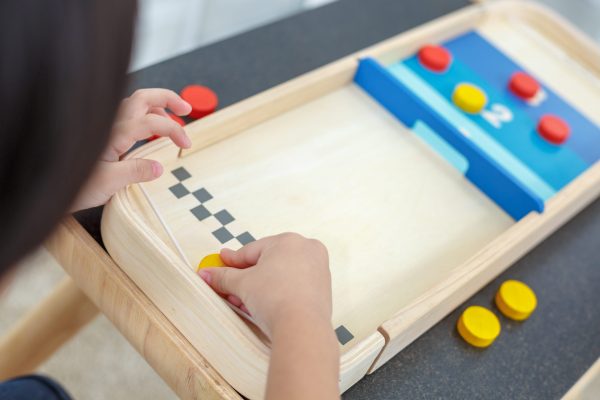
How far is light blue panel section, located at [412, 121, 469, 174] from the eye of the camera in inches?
34.4

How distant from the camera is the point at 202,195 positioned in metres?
0.72

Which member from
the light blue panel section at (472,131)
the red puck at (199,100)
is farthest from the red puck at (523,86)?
the red puck at (199,100)

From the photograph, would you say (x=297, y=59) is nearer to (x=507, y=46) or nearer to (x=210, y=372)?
(x=507, y=46)

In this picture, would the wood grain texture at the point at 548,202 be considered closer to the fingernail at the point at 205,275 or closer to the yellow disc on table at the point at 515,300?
the yellow disc on table at the point at 515,300

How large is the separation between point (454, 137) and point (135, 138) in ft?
1.31

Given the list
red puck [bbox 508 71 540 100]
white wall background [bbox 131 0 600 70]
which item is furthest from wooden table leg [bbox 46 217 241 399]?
white wall background [bbox 131 0 600 70]

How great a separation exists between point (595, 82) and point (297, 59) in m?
0.53

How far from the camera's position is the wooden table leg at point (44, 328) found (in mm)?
833

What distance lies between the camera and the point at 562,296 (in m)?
0.83

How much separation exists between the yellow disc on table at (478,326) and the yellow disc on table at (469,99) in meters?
0.33

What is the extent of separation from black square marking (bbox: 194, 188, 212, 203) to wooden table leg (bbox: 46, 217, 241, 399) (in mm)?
116

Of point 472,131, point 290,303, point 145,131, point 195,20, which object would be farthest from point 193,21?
point 290,303

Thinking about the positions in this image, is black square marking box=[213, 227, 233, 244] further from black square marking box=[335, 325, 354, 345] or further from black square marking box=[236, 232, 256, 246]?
black square marking box=[335, 325, 354, 345]

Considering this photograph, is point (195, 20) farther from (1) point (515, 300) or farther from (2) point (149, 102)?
(1) point (515, 300)
